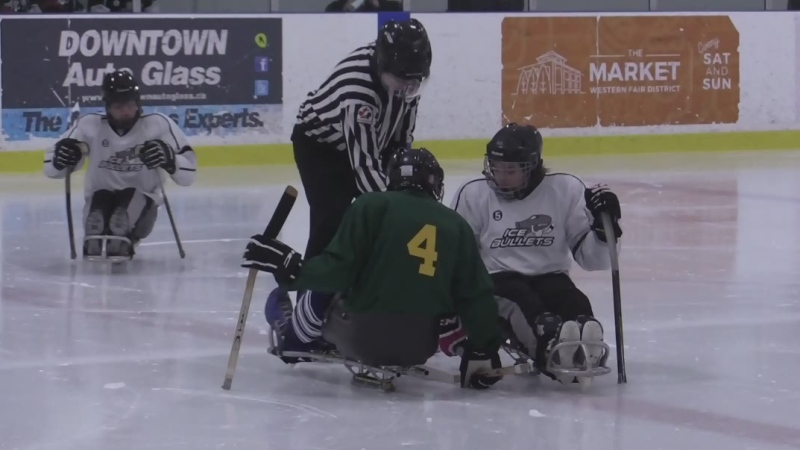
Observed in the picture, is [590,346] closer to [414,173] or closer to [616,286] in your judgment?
[616,286]

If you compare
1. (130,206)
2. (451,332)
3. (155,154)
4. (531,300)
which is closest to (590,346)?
(531,300)

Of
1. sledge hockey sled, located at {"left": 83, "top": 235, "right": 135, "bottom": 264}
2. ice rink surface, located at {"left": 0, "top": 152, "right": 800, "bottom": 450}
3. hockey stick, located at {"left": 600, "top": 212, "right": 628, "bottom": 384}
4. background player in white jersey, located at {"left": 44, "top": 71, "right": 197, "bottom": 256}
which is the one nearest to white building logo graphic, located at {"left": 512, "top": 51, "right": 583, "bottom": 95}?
ice rink surface, located at {"left": 0, "top": 152, "right": 800, "bottom": 450}

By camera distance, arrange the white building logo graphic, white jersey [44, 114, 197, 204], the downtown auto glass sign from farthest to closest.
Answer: the white building logo graphic < the downtown auto glass sign < white jersey [44, 114, 197, 204]

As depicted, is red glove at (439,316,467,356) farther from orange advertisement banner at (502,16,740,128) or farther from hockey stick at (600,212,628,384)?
orange advertisement banner at (502,16,740,128)

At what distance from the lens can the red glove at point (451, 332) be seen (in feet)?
12.9

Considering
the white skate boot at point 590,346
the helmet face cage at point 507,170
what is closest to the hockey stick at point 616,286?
the white skate boot at point 590,346

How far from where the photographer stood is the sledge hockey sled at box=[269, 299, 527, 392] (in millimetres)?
3816

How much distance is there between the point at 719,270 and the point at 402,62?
99.8 inches

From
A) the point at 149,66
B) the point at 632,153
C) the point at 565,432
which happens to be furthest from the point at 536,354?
the point at 632,153

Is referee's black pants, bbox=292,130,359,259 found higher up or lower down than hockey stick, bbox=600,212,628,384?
higher up

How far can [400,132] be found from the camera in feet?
14.0

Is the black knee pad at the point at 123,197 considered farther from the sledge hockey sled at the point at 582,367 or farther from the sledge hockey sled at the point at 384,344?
the sledge hockey sled at the point at 582,367

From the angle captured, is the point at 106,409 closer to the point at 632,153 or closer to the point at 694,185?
the point at 694,185

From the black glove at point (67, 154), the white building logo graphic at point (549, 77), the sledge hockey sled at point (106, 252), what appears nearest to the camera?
the sledge hockey sled at point (106, 252)
